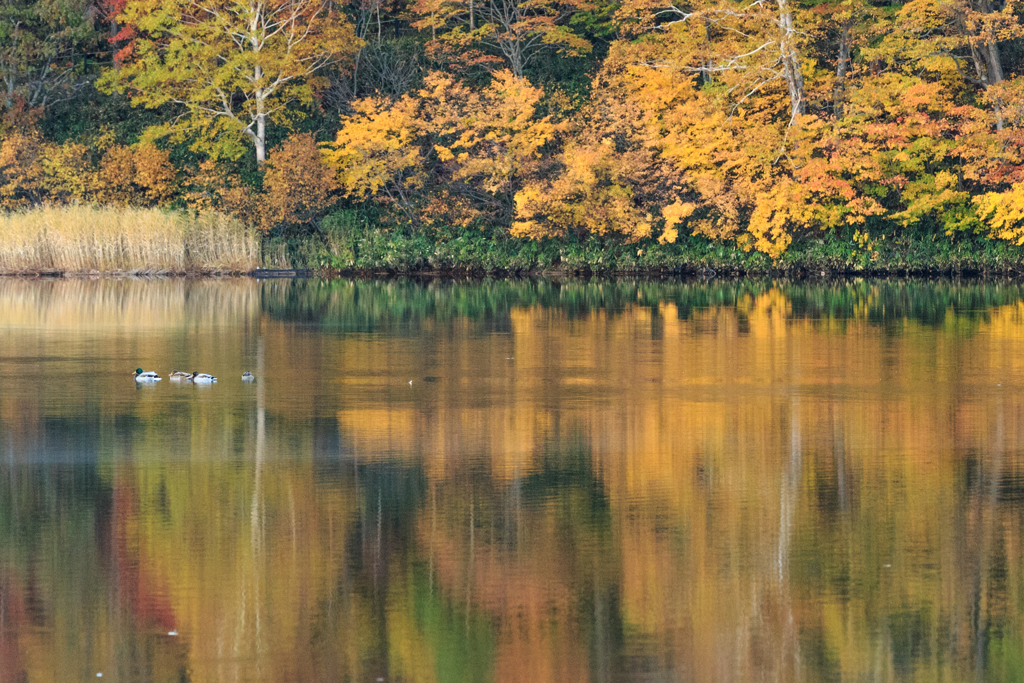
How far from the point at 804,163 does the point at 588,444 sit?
29616mm

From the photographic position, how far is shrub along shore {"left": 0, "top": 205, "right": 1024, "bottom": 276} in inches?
1673

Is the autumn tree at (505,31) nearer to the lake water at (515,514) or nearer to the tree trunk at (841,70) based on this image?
the tree trunk at (841,70)

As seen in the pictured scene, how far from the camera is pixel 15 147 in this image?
154ft

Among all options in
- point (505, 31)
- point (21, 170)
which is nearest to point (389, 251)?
point (505, 31)

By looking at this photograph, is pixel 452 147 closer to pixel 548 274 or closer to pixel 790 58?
pixel 548 274

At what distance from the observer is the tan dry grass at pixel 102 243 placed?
42844 millimetres

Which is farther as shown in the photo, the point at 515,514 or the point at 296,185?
the point at 296,185

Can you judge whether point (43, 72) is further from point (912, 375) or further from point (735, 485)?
point (735, 485)

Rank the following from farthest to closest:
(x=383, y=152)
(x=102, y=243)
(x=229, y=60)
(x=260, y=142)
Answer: (x=260, y=142) → (x=229, y=60) → (x=383, y=152) → (x=102, y=243)

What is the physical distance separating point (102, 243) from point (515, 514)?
113ft

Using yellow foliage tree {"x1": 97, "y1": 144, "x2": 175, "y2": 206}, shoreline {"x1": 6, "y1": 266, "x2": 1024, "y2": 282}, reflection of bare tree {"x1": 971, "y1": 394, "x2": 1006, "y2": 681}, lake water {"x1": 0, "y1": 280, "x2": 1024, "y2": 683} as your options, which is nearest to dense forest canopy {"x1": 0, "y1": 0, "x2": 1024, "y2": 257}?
yellow foliage tree {"x1": 97, "y1": 144, "x2": 175, "y2": 206}

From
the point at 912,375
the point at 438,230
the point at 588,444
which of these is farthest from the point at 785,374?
the point at 438,230

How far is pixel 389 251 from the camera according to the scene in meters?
44.9

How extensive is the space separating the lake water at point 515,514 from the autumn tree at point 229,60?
Result: 25.2m
